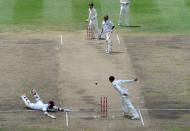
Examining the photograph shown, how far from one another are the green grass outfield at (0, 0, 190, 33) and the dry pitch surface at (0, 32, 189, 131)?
2.30 meters

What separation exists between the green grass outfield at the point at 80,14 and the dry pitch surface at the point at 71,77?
2.30m

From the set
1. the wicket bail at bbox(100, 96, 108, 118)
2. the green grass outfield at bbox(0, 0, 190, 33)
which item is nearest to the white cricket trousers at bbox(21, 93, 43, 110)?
the wicket bail at bbox(100, 96, 108, 118)

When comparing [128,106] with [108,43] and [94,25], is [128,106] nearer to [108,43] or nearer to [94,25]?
[108,43]

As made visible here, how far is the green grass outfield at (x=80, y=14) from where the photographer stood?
44.6m

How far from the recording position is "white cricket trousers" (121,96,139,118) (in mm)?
28203

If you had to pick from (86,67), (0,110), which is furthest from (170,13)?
(0,110)

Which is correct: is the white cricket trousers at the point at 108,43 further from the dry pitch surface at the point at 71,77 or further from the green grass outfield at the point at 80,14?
the green grass outfield at the point at 80,14

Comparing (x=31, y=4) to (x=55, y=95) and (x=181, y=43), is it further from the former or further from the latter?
(x=55, y=95)

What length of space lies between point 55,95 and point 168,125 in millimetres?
6302

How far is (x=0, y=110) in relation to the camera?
97.0ft

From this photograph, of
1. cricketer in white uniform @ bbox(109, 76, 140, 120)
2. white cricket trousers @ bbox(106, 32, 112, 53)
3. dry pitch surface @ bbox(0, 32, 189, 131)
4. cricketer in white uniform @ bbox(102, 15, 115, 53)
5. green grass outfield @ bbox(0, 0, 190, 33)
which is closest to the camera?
cricketer in white uniform @ bbox(109, 76, 140, 120)

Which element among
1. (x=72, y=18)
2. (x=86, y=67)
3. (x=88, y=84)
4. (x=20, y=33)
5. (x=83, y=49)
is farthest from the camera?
(x=72, y=18)

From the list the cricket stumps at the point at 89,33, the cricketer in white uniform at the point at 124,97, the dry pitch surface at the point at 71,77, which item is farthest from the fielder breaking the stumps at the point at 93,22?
the cricketer in white uniform at the point at 124,97

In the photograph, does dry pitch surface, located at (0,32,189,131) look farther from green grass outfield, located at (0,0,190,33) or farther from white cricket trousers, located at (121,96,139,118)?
green grass outfield, located at (0,0,190,33)
